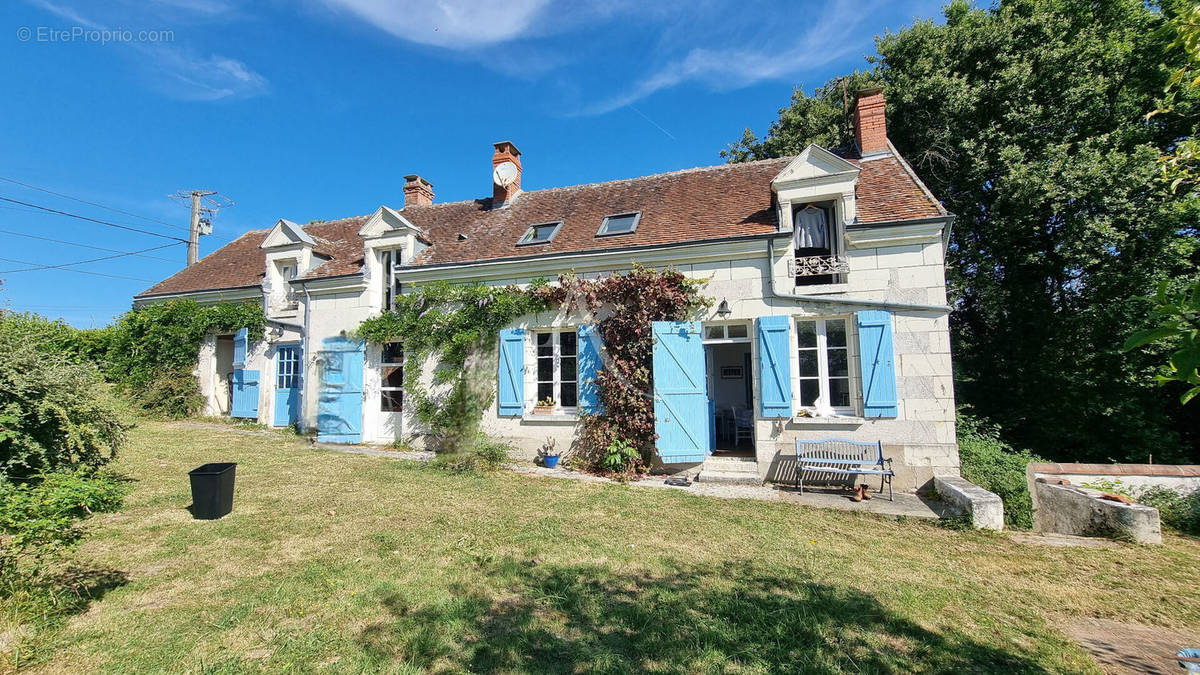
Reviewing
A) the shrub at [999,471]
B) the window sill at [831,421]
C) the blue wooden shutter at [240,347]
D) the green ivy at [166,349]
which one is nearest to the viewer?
the shrub at [999,471]

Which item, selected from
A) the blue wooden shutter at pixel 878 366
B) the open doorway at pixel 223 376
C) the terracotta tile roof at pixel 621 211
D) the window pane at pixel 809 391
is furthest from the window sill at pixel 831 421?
the open doorway at pixel 223 376

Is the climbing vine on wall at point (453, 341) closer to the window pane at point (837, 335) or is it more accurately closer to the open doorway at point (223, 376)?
the window pane at point (837, 335)

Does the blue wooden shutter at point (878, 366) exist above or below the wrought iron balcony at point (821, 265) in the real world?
below

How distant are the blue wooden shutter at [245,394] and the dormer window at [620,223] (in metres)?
10.00

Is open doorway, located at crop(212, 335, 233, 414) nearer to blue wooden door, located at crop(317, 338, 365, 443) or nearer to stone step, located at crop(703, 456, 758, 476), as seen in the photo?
blue wooden door, located at crop(317, 338, 365, 443)

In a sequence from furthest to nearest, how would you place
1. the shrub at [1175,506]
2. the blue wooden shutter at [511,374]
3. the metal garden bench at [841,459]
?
the blue wooden shutter at [511,374]
the metal garden bench at [841,459]
the shrub at [1175,506]

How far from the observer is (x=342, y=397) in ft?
34.5

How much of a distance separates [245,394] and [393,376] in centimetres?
520

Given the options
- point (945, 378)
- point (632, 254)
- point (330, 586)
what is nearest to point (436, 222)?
point (632, 254)

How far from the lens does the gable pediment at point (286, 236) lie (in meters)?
12.5

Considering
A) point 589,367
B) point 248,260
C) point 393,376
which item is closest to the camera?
point 589,367

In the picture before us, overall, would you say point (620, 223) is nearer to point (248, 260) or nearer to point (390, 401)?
point (390, 401)

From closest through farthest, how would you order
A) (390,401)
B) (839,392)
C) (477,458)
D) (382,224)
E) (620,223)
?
1. (839,392)
2. (477,458)
3. (620,223)
4. (390,401)
5. (382,224)

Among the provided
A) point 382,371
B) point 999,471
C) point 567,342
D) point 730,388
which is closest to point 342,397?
point 382,371
